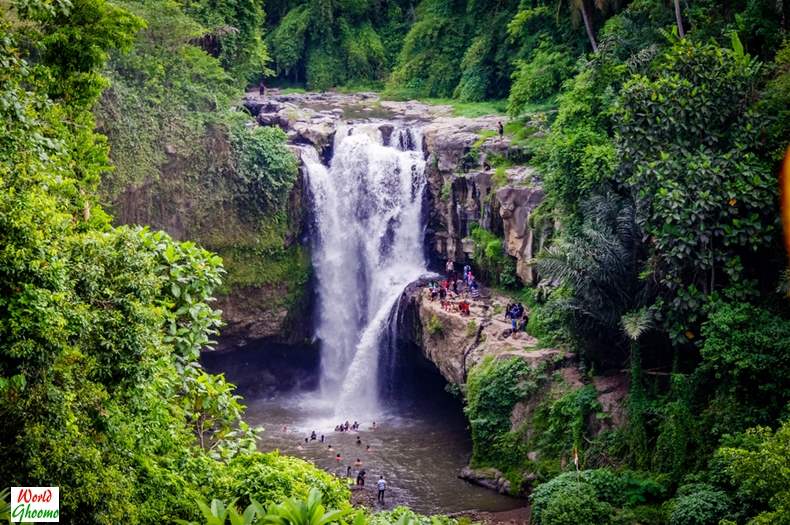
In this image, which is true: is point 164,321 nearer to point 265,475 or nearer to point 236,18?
point 265,475

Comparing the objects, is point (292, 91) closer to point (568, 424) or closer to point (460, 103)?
point (460, 103)

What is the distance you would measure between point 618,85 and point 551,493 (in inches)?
488

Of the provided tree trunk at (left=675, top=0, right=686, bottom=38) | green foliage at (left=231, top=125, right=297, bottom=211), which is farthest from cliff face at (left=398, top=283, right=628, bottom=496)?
tree trunk at (left=675, top=0, right=686, bottom=38)

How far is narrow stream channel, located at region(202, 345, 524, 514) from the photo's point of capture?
23141 mm

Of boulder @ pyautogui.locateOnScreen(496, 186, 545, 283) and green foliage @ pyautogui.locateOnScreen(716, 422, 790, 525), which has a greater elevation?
boulder @ pyautogui.locateOnScreen(496, 186, 545, 283)

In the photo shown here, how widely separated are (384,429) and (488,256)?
695 cm

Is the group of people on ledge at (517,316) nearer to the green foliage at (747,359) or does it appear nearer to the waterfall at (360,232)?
the waterfall at (360,232)

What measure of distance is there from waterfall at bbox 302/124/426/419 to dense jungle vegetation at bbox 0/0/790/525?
1.38 meters

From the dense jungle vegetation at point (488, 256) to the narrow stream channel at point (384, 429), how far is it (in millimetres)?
1889

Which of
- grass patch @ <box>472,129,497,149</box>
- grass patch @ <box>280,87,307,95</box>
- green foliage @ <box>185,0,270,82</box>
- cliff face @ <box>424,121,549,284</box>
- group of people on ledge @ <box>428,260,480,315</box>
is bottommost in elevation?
group of people on ledge @ <box>428,260,480,315</box>

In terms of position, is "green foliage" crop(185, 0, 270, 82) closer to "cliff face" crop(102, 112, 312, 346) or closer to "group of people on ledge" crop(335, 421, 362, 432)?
"cliff face" crop(102, 112, 312, 346)

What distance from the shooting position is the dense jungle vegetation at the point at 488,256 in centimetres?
1049

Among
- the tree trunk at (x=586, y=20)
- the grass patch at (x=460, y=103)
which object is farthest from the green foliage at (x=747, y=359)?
the grass patch at (x=460, y=103)

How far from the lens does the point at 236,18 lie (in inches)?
1340
